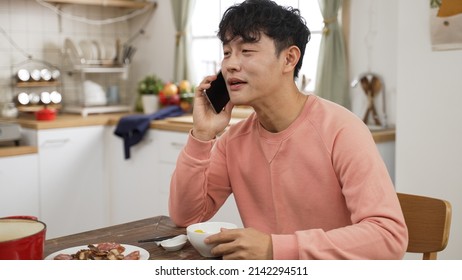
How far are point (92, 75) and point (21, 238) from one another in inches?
130

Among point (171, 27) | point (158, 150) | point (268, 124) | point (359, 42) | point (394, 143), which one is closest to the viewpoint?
point (268, 124)

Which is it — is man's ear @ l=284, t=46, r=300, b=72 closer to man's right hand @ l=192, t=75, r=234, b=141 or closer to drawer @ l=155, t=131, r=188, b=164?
man's right hand @ l=192, t=75, r=234, b=141

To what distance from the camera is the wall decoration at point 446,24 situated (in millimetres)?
2301

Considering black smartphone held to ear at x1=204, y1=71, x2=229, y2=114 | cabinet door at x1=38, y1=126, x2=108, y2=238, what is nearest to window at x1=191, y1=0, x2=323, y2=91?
cabinet door at x1=38, y1=126, x2=108, y2=238

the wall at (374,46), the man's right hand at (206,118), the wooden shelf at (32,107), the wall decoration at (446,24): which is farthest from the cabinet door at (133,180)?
the man's right hand at (206,118)

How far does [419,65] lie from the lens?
8.01ft

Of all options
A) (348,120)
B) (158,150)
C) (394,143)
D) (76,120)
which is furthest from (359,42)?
(348,120)

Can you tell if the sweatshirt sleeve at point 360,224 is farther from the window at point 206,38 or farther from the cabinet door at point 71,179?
the window at point 206,38

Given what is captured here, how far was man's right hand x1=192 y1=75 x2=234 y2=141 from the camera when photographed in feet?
4.85

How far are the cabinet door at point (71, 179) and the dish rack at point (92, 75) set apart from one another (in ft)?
0.98

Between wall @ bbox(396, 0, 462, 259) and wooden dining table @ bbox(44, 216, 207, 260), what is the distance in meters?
1.29

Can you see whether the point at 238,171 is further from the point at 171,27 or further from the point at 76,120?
the point at 171,27

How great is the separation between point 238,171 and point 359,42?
179cm

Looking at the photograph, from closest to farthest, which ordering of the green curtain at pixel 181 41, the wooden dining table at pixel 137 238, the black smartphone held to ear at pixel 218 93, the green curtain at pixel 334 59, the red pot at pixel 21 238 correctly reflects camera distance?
the red pot at pixel 21 238
the wooden dining table at pixel 137 238
the black smartphone held to ear at pixel 218 93
the green curtain at pixel 334 59
the green curtain at pixel 181 41
